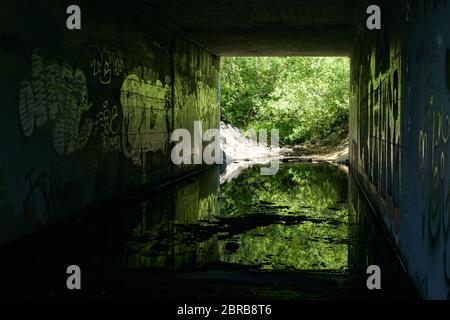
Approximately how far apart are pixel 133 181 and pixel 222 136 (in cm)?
1542

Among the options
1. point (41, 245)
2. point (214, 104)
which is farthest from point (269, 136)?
point (41, 245)

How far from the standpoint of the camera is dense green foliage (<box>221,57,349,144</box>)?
30.1m

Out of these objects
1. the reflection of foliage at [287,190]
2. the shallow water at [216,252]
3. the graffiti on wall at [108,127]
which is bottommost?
the shallow water at [216,252]

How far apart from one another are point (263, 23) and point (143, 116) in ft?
13.3

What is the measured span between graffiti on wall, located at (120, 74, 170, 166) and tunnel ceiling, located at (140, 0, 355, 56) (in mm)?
1694

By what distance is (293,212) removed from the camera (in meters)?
10.7

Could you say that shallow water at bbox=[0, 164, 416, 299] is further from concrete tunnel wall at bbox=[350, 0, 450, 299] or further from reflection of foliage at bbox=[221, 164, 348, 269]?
concrete tunnel wall at bbox=[350, 0, 450, 299]

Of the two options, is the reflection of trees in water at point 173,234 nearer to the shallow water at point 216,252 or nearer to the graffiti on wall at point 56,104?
the shallow water at point 216,252

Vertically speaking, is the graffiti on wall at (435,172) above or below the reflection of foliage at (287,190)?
above

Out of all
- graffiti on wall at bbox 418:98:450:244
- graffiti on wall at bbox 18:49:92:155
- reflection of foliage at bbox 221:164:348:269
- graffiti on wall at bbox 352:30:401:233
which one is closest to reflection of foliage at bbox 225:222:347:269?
reflection of foliage at bbox 221:164:348:269

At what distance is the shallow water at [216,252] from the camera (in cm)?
565

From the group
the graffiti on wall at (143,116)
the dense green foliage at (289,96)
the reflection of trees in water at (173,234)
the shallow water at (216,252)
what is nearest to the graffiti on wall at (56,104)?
the shallow water at (216,252)

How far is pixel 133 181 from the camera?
12.4 m

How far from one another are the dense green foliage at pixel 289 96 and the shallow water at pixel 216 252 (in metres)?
18.7
